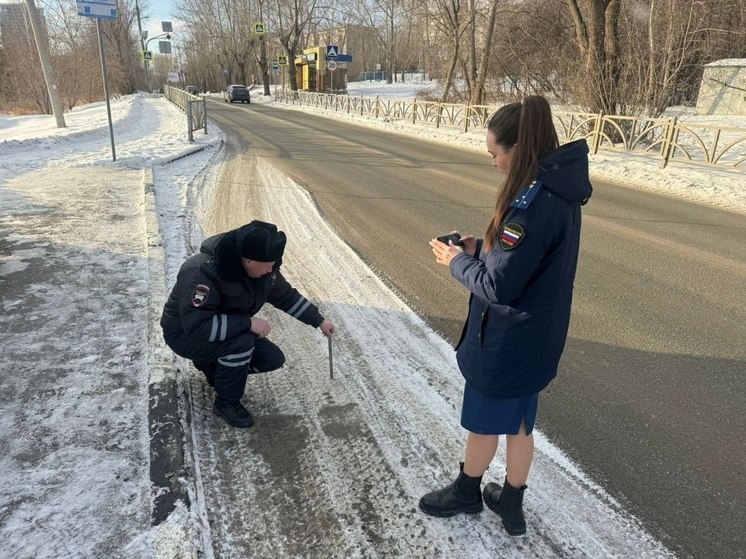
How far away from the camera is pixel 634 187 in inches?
416

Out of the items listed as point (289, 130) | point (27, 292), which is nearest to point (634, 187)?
point (27, 292)

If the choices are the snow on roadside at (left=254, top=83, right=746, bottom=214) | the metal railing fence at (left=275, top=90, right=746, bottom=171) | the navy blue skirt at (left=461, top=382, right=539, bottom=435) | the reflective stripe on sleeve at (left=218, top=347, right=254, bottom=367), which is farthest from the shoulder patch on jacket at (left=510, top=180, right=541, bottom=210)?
the metal railing fence at (left=275, top=90, right=746, bottom=171)

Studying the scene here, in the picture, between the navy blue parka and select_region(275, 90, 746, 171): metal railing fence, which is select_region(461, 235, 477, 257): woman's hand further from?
select_region(275, 90, 746, 171): metal railing fence

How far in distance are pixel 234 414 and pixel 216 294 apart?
740 mm

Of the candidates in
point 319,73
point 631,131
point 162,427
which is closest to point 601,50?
point 631,131

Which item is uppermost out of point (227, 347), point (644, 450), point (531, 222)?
point (531, 222)

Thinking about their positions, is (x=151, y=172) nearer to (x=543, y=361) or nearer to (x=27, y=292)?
(x=27, y=292)

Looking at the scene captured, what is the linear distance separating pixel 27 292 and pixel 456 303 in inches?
148

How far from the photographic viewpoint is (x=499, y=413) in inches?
81.3

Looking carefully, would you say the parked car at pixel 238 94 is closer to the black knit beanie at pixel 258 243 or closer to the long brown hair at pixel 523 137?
the black knit beanie at pixel 258 243

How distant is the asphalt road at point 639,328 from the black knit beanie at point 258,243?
1.93 meters

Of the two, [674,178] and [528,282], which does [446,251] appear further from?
[674,178]

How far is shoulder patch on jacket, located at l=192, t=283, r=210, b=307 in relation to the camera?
2.66 m

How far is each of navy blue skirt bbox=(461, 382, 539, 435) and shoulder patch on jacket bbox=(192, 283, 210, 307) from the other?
1.46 m
